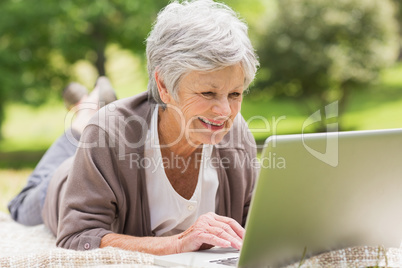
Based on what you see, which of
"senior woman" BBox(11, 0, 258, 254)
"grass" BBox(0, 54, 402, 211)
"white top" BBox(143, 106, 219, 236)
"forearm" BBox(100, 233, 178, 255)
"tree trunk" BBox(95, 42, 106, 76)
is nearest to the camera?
"forearm" BBox(100, 233, 178, 255)

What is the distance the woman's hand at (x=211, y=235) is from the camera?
6.17 feet

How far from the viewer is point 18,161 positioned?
1177 centimetres

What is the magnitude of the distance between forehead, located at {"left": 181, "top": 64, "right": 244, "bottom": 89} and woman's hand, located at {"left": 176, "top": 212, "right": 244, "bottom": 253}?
1.67 ft

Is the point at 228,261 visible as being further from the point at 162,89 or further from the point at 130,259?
the point at 162,89

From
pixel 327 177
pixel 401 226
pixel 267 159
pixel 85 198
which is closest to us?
pixel 267 159

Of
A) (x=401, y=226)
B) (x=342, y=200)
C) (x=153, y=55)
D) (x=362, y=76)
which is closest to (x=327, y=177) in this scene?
(x=342, y=200)

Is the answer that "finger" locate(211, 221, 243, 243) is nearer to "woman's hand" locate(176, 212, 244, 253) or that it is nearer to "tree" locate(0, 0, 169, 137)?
"woman's hand" locate(176, 212, 244, 253)

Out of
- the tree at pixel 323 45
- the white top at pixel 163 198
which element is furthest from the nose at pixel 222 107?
the tree at pixel 323 45

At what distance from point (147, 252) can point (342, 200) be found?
2.50ft

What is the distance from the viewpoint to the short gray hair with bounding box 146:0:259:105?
2.12 m

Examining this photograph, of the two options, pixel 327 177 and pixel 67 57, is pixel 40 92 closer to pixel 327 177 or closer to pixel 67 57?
pixel 67 57

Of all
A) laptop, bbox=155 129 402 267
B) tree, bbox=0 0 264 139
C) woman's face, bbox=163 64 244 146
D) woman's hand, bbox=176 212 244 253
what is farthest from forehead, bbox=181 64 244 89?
tree, bbox=0 0 264 139

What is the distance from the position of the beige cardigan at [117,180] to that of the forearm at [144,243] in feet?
0.17

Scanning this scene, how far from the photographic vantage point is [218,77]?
7.01ft
